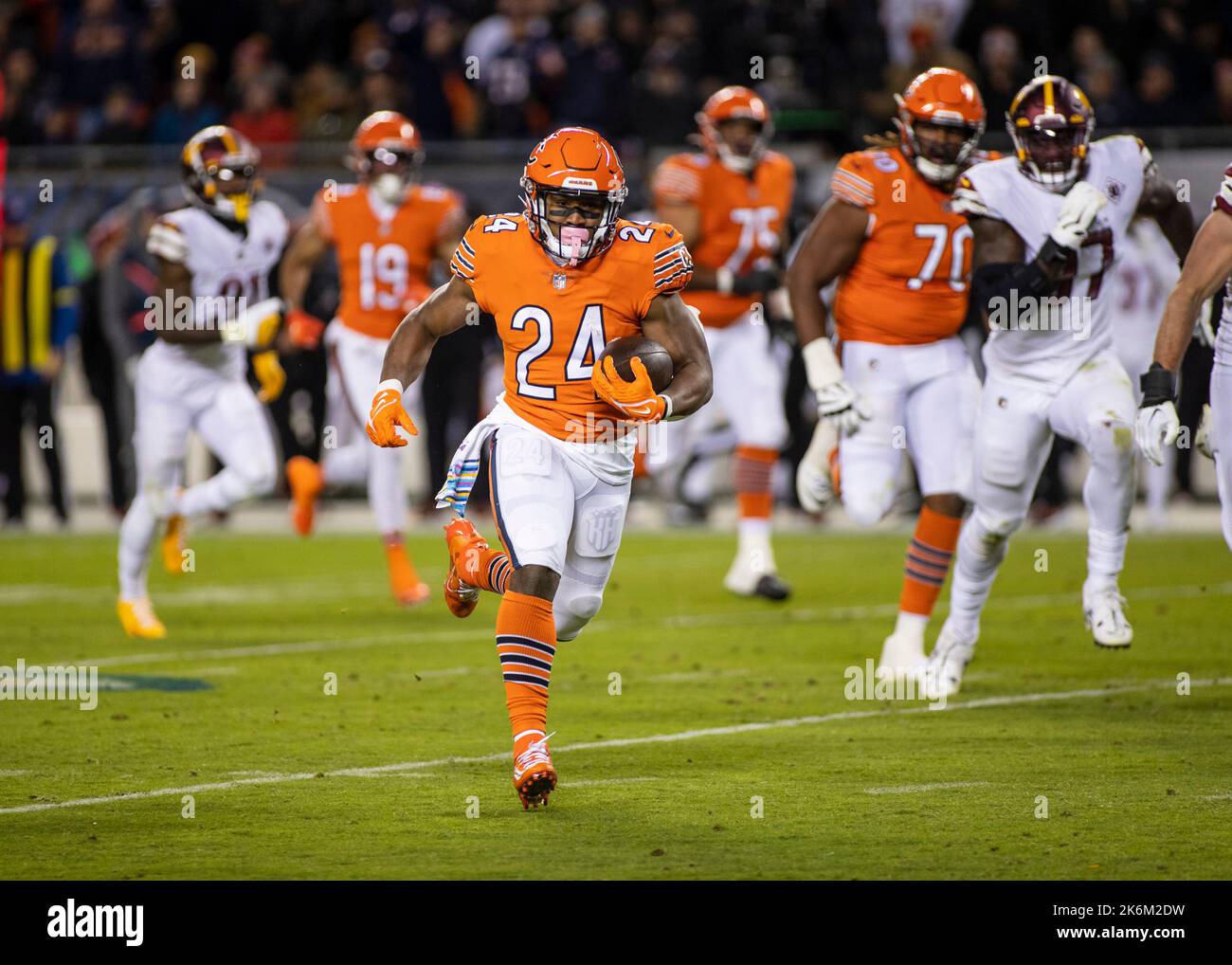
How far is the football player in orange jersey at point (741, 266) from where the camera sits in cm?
997

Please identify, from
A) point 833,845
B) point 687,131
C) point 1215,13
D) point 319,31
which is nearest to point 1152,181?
point 833,845

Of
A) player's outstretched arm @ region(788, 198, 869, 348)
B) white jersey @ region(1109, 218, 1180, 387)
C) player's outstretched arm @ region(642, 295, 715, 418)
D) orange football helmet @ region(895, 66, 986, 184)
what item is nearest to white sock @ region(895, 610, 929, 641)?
player's outstretched arm @ region(788, 198, 869, 348)

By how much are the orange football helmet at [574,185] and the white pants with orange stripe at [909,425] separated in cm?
195

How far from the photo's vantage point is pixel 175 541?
9148 millimetres

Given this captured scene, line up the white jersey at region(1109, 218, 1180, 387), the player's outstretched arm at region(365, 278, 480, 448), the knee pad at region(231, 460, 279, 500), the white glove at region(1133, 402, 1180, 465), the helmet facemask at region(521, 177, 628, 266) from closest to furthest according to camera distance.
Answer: the helmet facemask at region(521, 177, 628, 266), the player's outstretched arm at region(365, 278, 480, 448), the white glove at region(1133, 402, 1180, 465), the knee pad at region(231, 460, 279, 500), the white jersey at region(1109, 218, 1180, 387)

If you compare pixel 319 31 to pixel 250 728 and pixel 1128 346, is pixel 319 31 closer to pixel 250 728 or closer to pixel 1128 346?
pixel 1128 346

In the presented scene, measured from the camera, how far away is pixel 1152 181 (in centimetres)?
680

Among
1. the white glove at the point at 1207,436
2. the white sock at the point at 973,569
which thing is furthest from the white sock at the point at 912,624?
the white glove at the point at 1207,436

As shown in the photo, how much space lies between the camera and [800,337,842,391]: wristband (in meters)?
7.08

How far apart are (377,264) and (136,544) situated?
1.88m

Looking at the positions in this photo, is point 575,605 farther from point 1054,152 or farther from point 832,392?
point 1054,152

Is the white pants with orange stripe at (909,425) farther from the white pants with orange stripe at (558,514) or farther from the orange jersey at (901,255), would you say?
the white pants with orange stripe at (558,514)

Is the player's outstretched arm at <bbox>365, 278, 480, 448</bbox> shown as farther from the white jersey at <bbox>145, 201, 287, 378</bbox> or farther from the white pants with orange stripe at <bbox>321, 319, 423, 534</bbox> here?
the white pants with orange stripe at <bbox>321, 319, 423, 534</bbox>

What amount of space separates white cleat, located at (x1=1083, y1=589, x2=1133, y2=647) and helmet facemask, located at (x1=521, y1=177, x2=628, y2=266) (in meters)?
2.19
